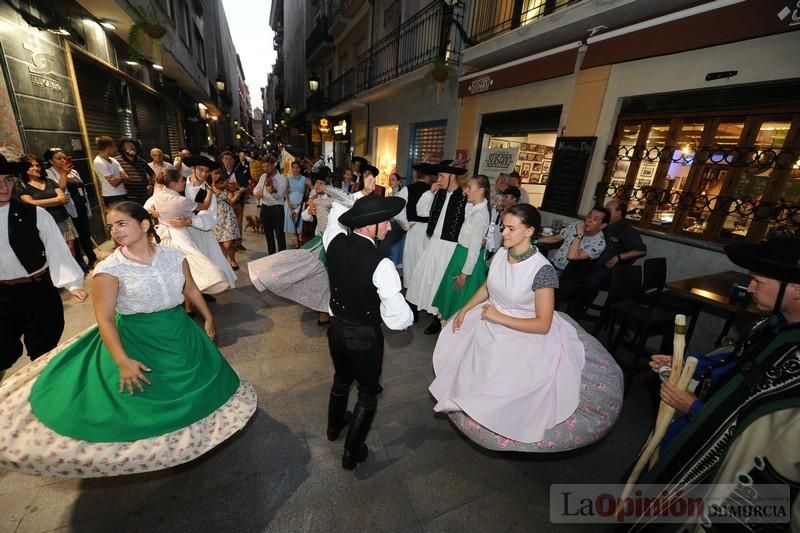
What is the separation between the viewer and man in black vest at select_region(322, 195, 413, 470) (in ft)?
6.48

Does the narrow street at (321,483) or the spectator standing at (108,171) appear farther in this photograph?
the spectator standing at (108,171)

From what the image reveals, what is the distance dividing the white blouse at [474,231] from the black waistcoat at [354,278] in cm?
206

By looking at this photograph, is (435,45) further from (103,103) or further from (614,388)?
(614,388)

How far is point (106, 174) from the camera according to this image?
19.7 ft

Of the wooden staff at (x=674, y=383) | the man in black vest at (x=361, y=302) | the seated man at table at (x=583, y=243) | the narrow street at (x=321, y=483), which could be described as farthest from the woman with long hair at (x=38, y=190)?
the seated man at table at (x=583, y=243)

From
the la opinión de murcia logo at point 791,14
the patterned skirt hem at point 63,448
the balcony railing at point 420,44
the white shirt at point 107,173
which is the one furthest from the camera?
the balcony railing at point 420,44

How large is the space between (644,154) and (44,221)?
23.8ft

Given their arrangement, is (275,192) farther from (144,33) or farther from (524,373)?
(524,373)

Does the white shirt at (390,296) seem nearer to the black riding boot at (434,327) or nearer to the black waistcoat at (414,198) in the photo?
the black riding boot at (434,327)

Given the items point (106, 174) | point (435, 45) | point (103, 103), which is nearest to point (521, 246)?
point (106, 174)

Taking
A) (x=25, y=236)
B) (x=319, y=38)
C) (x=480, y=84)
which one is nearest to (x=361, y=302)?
(x=25, y=236)

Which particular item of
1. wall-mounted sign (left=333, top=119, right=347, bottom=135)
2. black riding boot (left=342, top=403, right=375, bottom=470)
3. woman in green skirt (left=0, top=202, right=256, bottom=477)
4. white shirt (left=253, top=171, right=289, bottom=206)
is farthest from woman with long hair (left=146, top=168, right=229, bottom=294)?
wall-mounted sign (left=333, top=119, right=347, bottom=135)

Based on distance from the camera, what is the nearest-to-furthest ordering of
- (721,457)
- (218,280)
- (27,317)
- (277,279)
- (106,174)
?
(721,457) < (27,317) < (218,280) < (277,279) < (106,174)

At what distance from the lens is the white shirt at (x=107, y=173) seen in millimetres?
5902
